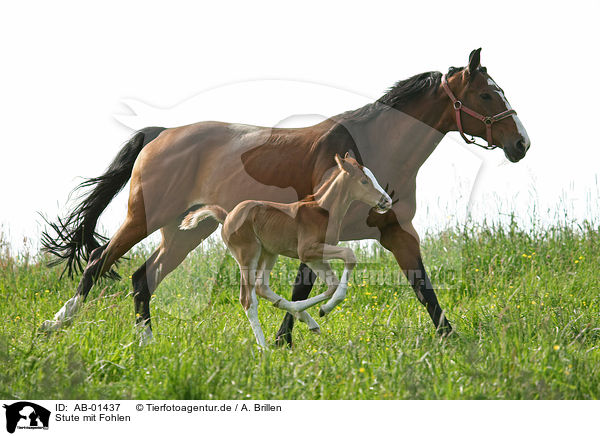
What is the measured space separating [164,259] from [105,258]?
0.59 metres

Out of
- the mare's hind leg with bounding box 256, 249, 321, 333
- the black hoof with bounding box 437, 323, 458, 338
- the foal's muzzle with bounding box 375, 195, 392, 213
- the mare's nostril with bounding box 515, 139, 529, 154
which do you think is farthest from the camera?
the mare's nostril with bounding box 515, 139, 529, 154

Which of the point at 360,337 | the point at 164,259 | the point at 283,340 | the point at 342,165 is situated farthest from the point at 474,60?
the point at 164,259

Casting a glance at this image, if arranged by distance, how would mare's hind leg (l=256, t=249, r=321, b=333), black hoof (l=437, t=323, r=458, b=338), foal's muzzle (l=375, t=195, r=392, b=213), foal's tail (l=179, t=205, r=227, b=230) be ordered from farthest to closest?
black hoof (l=437, t=323, r=458, b=338)
foal's tail (l=179, t=205, r=227, b=230)
mare's hind leg (l=256, t=249, r=321, b=333)
foal's muzzle (l=375, t=195, r=392, b=213)

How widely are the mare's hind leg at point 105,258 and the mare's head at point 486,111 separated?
10.6 ft

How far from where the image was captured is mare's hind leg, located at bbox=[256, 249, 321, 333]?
198 inches

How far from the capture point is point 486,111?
559 centimetres

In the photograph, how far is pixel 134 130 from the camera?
6.73 metres

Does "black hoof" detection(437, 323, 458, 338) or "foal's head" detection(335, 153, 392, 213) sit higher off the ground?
"foal's head" detection(335, 153, 392, 213)

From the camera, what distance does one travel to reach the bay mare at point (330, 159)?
5.59 meters

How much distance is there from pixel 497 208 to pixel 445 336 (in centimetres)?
383

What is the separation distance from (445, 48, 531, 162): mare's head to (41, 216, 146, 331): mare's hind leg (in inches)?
127

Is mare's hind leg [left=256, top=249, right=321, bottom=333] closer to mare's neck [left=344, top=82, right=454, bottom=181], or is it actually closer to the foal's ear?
mare's neck [left=344, top=82, right=454, bottom=181]
